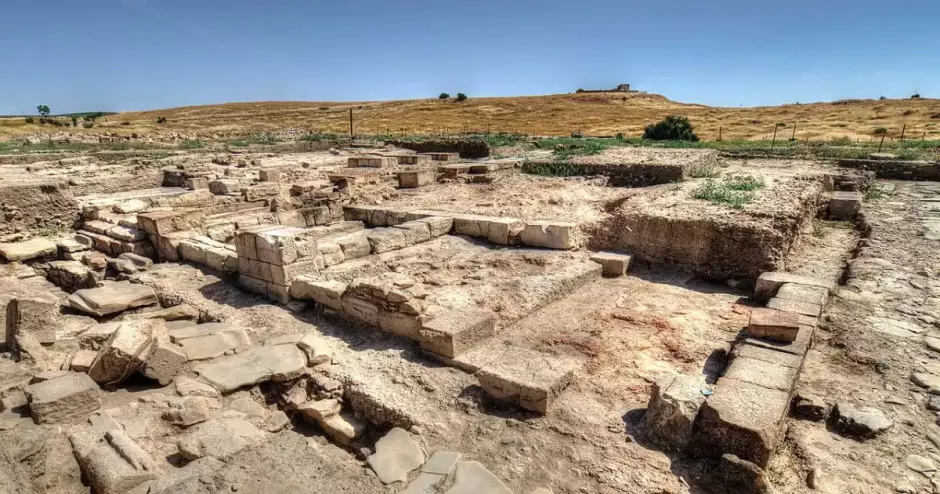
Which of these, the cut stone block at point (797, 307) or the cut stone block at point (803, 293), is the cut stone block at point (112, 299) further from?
the cut stone block at point (803, 293)

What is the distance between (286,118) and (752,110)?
52452 millimetres

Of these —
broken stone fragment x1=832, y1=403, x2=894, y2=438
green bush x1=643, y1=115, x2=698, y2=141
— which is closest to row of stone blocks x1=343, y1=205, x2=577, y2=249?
broken stone fragment x1=832, y1=403, x2=894, y2=438

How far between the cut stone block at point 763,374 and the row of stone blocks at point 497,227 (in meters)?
3.97

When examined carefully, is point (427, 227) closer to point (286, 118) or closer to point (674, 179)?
point (674, 179)

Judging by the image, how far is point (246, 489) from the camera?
10.6 ft

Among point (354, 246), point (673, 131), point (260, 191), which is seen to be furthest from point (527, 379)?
point (673, 131)

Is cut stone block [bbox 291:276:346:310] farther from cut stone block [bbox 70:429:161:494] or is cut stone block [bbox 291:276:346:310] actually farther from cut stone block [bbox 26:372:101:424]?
cut stone block [bbox 70:429:161:494]

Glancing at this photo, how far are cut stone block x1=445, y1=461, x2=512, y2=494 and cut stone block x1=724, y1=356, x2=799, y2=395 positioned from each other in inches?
81.4

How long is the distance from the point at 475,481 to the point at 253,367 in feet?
8.66

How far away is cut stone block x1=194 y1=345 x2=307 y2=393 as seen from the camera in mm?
4598

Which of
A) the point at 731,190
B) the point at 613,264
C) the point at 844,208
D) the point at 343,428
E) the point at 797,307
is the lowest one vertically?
the point at 343,428

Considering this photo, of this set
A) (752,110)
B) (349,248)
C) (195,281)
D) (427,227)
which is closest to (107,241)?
(195,281)

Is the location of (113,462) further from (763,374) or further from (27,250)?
(27,250)

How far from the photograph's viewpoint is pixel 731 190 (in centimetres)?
952
